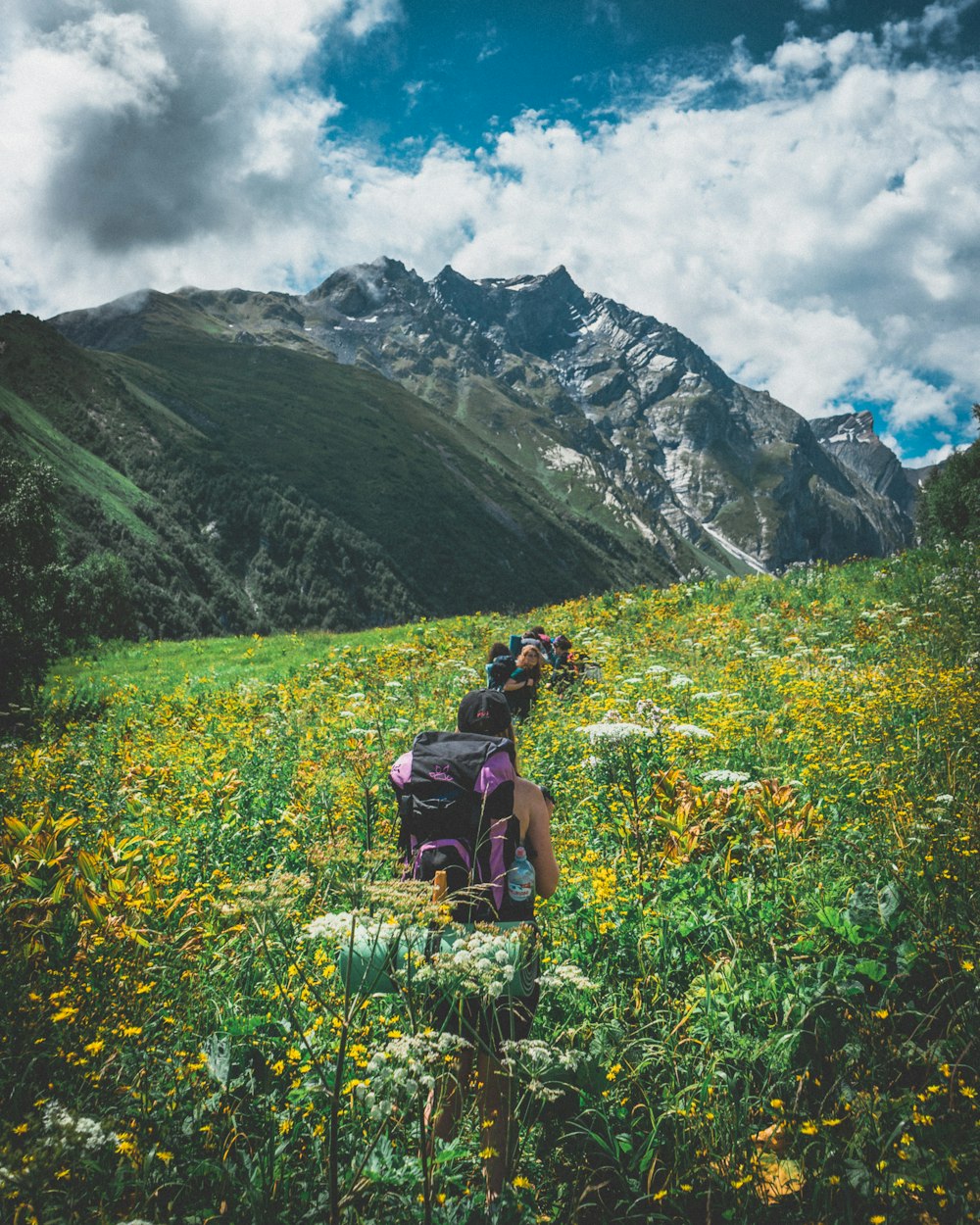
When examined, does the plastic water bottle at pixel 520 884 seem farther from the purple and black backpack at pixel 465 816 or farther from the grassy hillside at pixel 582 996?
the grassy hillside at pixel 582 996

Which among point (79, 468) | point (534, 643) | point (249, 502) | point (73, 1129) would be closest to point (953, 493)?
point (534, 643)

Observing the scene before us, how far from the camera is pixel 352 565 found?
138750 millimetres

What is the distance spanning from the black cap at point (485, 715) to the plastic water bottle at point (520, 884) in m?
0.77

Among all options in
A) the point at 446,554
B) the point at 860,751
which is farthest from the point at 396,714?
the point at 446,554

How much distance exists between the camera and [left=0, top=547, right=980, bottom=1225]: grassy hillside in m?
2.53

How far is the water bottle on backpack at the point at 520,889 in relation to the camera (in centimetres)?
343

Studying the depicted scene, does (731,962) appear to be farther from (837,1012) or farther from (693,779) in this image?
(693,779)

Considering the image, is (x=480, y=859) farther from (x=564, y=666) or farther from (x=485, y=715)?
(x=564, y=666)

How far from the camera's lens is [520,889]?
3455 millimetres

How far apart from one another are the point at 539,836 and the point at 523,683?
601 centimetres

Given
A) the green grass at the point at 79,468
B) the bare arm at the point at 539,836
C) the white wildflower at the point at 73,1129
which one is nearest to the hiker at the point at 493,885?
the bare arm at the point at 539,836

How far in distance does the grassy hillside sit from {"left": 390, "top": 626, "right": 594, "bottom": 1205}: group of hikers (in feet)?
0.56

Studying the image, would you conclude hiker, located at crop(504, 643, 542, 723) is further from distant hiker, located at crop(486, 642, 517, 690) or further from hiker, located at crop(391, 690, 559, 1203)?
hiker, located at crop(391, 690, 559, 1203)

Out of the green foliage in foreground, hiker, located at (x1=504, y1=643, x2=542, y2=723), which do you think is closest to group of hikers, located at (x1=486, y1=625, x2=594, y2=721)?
hiker, located at (x1=504, y1=643, x2=542, y2=723)
